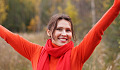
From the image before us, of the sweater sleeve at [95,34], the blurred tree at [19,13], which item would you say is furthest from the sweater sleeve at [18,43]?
the blurred tree at [19,13]

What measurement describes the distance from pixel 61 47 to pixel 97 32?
15.6 inches

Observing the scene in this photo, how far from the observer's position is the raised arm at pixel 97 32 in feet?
4.88

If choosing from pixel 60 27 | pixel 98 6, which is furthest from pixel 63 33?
pixel 98 6

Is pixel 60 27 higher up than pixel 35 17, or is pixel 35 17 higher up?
pixel 60 27

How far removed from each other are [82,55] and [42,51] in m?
0.44

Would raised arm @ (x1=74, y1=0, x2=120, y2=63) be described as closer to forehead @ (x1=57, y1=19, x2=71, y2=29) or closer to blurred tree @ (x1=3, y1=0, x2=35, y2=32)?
forehead @ (x1=57, y1=19, x2=71, y2=29)

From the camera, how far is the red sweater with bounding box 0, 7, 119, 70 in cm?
151

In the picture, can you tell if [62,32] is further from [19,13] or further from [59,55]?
[19,13]

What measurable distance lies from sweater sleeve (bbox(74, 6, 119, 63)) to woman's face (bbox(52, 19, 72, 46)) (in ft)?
0.54

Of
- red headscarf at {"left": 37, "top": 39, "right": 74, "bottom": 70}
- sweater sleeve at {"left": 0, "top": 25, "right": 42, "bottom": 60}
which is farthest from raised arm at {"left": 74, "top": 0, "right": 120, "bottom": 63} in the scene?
sweater sleeve at {"left": 0, "top": 25, "right": 42, "bottom": 60}

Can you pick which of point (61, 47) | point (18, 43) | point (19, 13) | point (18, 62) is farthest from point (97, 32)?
point (19, 13)

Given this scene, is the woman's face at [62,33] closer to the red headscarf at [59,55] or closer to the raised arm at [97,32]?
the red headscarf at [59,55]

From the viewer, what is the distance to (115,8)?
4.86ft

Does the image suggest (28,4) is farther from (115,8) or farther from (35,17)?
(115,8)
